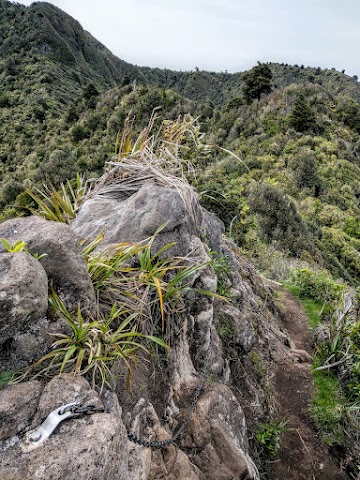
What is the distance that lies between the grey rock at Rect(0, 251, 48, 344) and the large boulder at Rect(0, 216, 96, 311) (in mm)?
225

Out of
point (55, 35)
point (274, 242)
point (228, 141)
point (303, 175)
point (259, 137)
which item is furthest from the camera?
point (55, 35)

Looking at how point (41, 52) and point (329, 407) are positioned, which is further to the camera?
point (41, 52)

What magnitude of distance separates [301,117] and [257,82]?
7596 mm

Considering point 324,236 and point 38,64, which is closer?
point 324,236

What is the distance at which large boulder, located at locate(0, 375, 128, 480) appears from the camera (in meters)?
1.54

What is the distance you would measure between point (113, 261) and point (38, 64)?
65767mm

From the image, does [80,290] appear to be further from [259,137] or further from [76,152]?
[76,152]

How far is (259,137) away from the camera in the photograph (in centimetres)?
2617

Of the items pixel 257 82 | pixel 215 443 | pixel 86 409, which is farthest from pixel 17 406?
pixel 257 82

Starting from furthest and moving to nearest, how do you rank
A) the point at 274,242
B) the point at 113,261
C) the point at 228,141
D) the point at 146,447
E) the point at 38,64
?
A: 1. the point at 38,64
2. the point at 228,141
3. the point at 274,242
4. the point at 113,261
5. the point at 146,447

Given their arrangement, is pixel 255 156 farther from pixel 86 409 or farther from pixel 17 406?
pixel 17 406

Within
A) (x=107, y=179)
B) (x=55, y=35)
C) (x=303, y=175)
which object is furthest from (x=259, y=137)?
(x=55, y=35)

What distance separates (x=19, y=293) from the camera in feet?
6.27

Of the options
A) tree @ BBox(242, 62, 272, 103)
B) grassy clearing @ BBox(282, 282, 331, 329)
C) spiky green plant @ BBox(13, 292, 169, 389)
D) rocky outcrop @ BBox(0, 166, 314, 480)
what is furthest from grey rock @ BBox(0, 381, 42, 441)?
tree @ BBox(242, 62, 272, 103)
